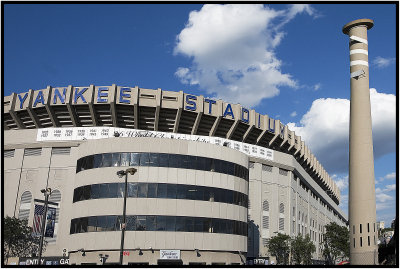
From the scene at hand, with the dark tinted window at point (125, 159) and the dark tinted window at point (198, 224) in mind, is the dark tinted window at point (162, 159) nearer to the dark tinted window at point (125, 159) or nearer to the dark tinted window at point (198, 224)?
the dark tinted window at point (125, 159)

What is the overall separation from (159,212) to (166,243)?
390cm

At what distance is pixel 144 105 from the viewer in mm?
63094

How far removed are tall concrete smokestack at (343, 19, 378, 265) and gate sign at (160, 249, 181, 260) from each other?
20.7 metres

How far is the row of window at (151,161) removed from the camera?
5231 cm

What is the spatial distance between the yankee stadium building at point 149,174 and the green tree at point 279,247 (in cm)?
211

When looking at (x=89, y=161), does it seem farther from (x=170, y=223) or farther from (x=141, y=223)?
(x=170, y=223)

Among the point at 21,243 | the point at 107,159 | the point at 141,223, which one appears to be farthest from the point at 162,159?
the point at 21,243

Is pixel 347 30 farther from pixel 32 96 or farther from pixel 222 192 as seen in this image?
pixel 32 96

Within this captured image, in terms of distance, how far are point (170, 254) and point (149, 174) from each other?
10253 mm

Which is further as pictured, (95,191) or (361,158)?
(95,191)

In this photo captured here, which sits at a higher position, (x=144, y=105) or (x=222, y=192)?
(x=144, y=105)

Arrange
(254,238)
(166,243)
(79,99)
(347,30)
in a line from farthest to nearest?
(254,238) → (79,99) → (347,30) → (166,243)

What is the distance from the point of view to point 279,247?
2648 inches

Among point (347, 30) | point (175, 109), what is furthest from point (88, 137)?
point (347, 30)
